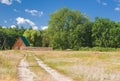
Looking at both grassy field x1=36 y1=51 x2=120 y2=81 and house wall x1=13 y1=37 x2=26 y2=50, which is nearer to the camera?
grassy field x1=36 y1=51 x2=120 y2=81

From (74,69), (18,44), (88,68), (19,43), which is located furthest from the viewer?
(18,44)

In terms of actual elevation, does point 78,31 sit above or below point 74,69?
above

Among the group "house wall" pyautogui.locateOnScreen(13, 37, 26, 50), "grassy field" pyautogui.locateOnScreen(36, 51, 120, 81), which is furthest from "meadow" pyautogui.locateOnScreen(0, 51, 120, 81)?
"house wall" pyautogui.locateOnScreen(13, 37, 26, 50)

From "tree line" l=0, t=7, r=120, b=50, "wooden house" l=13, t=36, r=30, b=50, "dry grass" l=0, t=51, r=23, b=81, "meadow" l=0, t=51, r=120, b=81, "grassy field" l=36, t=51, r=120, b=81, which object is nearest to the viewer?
"dry grass" l=0, t=51, r=23, b=81

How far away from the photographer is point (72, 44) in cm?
12900

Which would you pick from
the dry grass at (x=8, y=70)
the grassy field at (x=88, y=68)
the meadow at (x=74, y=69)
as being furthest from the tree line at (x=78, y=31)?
the dry grass at (x=8, y=70)

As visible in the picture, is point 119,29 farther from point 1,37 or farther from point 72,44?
point 1,37

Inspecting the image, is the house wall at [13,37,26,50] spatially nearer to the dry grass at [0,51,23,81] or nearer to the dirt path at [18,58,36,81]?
the dry grass at [0,51,23,81]

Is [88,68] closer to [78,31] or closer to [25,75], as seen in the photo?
[25,75]

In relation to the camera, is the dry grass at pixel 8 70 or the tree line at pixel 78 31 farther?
the tree line at pixel 78 31

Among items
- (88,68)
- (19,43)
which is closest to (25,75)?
(88,68)

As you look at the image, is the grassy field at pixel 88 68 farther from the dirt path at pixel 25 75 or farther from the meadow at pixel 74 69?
the dirt path at pixel 25 75

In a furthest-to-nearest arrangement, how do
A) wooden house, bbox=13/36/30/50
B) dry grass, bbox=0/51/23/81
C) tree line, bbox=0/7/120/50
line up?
1. wooden house, bbox=13/36/30/50
2. tree line, bbox=0/7/120/50
3. dry grass, bbox=0/51/23/81

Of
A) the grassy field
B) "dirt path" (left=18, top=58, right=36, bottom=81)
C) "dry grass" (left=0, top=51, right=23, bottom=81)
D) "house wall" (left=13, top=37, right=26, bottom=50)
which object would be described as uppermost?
"house wall" (left=13, top=37, right=26, bottom=50)
